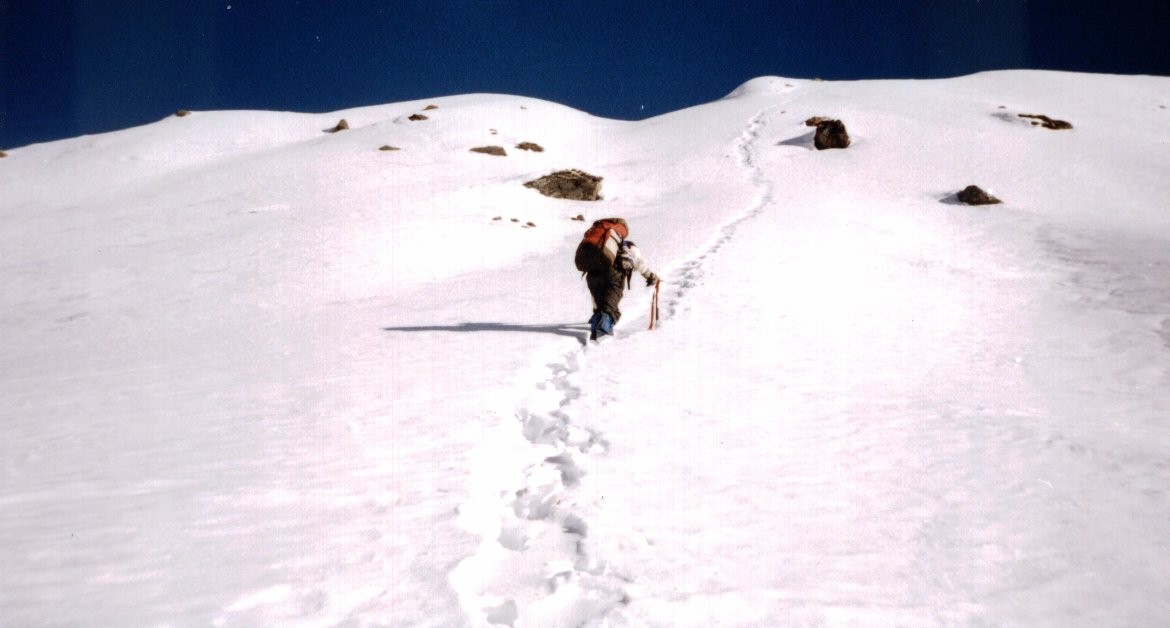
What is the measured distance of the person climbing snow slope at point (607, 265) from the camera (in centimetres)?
764

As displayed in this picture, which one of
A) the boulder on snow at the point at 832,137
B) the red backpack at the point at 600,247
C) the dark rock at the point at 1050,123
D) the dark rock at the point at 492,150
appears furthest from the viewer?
the dark rock at the point at 1050,123

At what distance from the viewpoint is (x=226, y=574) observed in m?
2.84

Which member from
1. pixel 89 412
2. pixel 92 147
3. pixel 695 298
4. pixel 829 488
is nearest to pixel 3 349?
pixel 89 412

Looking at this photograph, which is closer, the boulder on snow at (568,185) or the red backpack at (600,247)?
the red backpack at (600,247)

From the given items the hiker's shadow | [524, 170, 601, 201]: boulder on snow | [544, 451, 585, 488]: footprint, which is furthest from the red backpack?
[524, 170, 601, 201]: boulder on snow

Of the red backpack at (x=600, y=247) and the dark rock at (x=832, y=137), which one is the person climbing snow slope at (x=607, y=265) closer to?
the red backpack at (x=600, y=247)

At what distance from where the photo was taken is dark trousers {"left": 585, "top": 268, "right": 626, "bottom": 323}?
7.77 m

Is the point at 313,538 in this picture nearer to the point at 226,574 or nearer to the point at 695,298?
the point at 226,574

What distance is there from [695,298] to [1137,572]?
22.5 feet

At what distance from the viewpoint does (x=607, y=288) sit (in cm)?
782

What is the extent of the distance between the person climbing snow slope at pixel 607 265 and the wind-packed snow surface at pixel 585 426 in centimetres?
41

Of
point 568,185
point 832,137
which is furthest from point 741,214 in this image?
point 832,137

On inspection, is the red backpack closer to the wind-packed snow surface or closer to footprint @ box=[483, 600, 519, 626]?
the wind-packed snow surface

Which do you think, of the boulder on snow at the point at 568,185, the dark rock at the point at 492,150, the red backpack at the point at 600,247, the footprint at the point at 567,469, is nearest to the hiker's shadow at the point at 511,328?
the red backpack at the point at 600,247
